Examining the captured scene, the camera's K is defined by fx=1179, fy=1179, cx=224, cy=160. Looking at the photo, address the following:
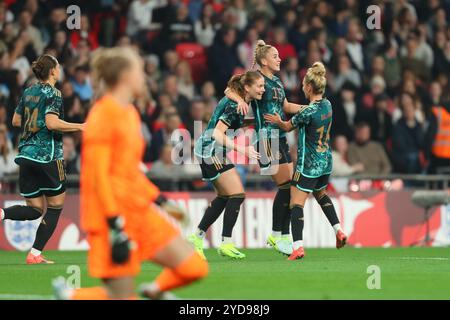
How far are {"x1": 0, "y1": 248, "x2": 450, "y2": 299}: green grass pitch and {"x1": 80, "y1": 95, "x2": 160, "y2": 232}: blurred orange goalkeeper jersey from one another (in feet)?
7.87

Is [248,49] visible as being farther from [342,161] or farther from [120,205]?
[120,205]

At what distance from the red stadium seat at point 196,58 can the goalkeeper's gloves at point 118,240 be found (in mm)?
14664

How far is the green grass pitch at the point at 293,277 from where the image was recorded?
1004 cm

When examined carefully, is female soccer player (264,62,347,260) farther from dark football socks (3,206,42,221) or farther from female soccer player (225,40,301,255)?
dark football socks (3,206,42,221)

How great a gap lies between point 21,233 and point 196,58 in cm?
557

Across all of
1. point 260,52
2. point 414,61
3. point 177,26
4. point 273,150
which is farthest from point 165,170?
point 414,61

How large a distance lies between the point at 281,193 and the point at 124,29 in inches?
336

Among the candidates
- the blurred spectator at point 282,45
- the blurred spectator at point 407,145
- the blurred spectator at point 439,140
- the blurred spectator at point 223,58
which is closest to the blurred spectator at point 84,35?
the blurred spectator at point 223,58

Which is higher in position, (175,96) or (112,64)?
(175,96)

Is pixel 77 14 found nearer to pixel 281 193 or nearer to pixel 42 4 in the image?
pixel 42 4

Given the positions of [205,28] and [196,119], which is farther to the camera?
[205,28]

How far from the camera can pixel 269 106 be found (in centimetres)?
1402

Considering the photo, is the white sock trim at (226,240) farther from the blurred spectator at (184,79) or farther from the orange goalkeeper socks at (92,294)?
the blurred spectator at (184,79)

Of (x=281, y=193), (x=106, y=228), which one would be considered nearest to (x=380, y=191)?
(x=281, y=193)
